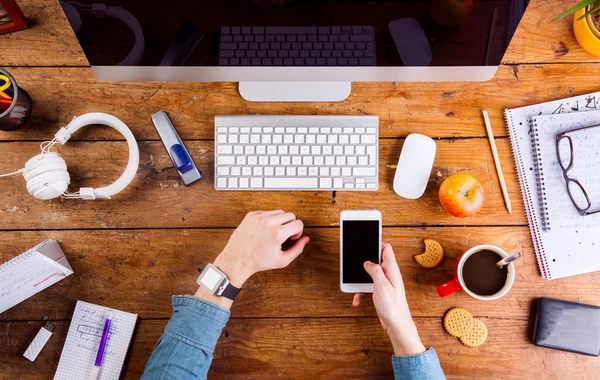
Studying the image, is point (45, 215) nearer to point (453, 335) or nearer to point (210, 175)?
point (210, 175)

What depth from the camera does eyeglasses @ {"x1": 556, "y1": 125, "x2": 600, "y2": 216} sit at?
904 mm

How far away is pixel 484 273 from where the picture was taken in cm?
87

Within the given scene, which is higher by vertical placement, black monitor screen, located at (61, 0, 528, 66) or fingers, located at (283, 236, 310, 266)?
black monitor screen, located at (61, 0, 528, 66)

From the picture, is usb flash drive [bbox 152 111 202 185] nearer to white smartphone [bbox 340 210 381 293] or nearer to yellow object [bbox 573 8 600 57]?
white smartphone [bbox 340 210 381 293]

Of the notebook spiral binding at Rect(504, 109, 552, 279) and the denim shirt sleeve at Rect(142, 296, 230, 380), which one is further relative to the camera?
the notebook spiral binding at Rect(504, 109, 552, 279)

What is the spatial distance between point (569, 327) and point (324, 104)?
2.29ft

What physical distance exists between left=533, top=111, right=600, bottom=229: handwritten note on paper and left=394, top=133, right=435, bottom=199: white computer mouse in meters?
0.24

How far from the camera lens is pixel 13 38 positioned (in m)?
0.96

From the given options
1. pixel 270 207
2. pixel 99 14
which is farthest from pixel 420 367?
pixel 99 14

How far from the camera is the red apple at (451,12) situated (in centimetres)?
73

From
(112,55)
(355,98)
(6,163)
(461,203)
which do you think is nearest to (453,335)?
(461,203)

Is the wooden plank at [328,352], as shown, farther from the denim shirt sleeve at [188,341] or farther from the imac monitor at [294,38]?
the imac monitor at [294,38]

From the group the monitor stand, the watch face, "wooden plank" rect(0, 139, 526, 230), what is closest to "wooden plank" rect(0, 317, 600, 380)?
the watch face

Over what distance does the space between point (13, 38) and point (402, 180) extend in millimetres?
929
